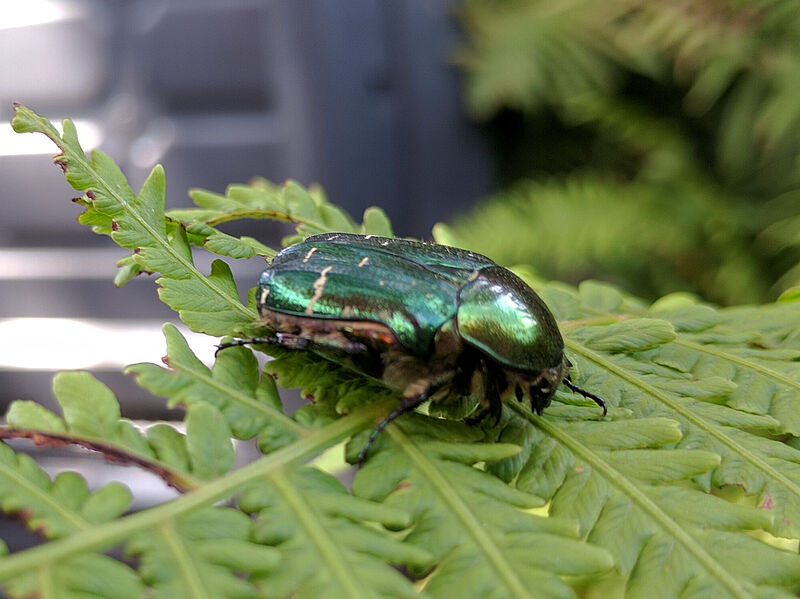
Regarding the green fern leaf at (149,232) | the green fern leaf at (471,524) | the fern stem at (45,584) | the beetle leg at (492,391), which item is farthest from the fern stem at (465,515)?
the fern stem at (45,584)

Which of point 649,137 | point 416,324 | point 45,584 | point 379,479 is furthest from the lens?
point 649,137

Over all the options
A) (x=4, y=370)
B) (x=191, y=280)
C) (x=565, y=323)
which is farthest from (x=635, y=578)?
(x=4, y=370)

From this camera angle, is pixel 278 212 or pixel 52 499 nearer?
pixel 52 499

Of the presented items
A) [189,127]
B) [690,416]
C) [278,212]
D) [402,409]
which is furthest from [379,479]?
[189,127]

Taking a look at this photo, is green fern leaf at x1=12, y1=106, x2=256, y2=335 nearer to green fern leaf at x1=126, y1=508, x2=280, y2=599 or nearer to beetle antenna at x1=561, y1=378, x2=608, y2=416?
green fern leaf at x1=126, y1=508, x2=280, y2=599

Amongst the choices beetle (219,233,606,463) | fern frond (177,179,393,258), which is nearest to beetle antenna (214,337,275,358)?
beetle (219,233,606,463)

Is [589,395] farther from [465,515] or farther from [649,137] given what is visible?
[649,137]
